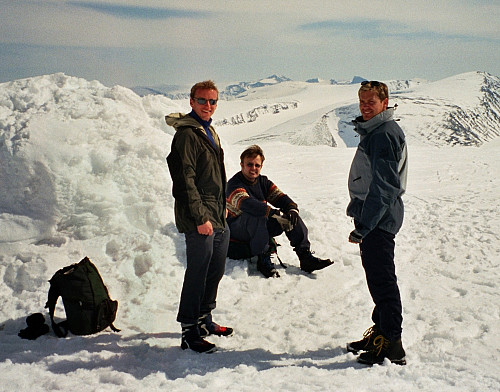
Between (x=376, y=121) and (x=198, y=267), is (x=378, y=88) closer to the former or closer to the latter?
(x=376, y=121)

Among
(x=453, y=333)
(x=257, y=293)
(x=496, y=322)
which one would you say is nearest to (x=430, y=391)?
(x=453, y=333)

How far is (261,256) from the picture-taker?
5684 mm

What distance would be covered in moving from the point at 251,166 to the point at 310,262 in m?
1.52

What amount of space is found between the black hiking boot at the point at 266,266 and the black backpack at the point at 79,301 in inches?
88.1

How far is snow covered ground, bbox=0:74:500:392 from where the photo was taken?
311cm

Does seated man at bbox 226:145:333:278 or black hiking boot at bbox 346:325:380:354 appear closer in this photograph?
black hiking boot at bbox 346:325:380:354

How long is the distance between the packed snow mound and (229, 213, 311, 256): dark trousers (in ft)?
3.58

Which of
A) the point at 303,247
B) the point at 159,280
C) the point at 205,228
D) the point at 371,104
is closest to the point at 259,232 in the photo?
the point at 303,247

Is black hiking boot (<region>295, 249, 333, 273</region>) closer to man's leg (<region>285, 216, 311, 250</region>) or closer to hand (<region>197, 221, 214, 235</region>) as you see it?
man's leg (<region>285, 216, 311, 250</region>)

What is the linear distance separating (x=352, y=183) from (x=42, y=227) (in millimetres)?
3922

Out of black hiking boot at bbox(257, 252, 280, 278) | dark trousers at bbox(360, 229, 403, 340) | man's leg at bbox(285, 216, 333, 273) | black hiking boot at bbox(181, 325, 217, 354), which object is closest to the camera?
dark trousers at bbox(360, 229, 403, 340)

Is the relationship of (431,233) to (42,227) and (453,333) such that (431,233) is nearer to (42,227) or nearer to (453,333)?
(453,333)

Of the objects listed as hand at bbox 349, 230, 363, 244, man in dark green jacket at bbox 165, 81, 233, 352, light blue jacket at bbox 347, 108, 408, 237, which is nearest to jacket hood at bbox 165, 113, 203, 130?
man in dark green jacket at bbox 165, 81, 233, 352

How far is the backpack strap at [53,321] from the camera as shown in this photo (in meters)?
3.87
